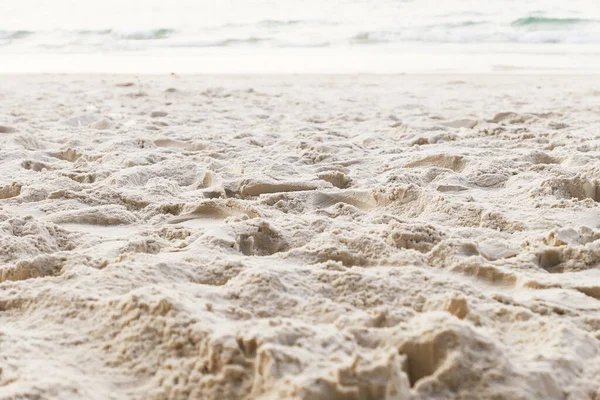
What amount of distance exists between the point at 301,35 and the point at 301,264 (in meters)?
11.5

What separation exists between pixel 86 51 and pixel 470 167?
1044 centimetres

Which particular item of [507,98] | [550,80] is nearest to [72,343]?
[507,98]

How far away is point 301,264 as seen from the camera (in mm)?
1781

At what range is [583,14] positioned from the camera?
12977 mm

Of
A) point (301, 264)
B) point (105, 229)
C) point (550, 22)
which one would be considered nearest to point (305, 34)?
point (550, 22)

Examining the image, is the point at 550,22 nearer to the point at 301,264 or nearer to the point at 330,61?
the point at 330,61

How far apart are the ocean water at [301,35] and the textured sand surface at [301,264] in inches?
213

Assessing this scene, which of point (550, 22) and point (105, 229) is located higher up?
point (550, 22)

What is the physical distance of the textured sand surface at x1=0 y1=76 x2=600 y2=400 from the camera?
3.86 feet

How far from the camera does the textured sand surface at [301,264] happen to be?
1.18 metres

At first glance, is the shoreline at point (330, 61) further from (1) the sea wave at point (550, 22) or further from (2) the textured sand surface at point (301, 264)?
(2) the textured sand surface at point (301, 264)

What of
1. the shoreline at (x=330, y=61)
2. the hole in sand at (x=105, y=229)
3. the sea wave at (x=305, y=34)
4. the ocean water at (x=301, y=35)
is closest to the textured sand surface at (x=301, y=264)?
the hole in sand at (x=105, y=229)

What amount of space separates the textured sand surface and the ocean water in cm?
542

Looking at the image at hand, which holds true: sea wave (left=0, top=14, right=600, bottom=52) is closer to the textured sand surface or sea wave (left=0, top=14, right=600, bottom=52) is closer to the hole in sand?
the textured sand surface
